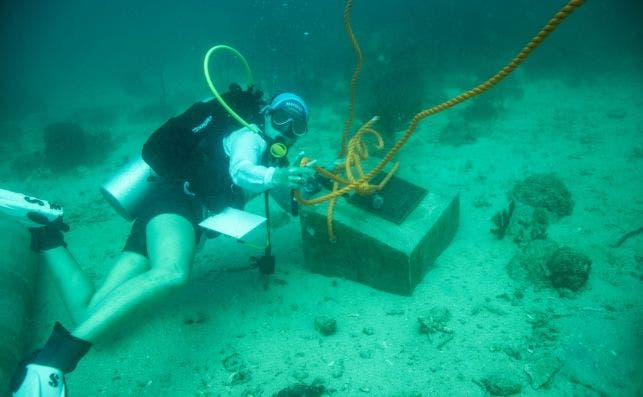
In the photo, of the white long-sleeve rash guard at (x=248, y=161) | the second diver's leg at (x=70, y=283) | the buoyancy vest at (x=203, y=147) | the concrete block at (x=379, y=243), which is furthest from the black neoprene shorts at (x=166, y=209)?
the concrete block at (x=379, y=243)

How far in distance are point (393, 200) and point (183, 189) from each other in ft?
7.48

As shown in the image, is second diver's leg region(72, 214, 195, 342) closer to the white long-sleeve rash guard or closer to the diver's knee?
the diver's knee

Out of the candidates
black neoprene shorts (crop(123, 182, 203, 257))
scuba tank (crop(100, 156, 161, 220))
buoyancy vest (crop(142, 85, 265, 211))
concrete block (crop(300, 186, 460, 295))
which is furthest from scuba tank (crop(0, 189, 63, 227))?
concrete block (crop(300, 186, 460, 295))

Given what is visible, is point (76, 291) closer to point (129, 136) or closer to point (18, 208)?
point (18, 208)

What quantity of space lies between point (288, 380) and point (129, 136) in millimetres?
11587

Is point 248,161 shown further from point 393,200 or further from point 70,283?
point 70,283

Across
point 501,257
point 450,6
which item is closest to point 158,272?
point 501,257

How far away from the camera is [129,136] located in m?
12.0

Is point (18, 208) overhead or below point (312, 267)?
overhead

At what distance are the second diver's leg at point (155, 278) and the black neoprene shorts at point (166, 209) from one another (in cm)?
9

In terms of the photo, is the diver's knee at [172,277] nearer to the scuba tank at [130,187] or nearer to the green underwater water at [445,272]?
the green underwater water at [445,272]

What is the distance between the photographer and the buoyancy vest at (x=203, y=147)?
342 centimetres

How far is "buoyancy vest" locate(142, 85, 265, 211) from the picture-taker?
3.42 m

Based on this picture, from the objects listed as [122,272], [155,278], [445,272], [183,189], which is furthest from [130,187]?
[445,272]
